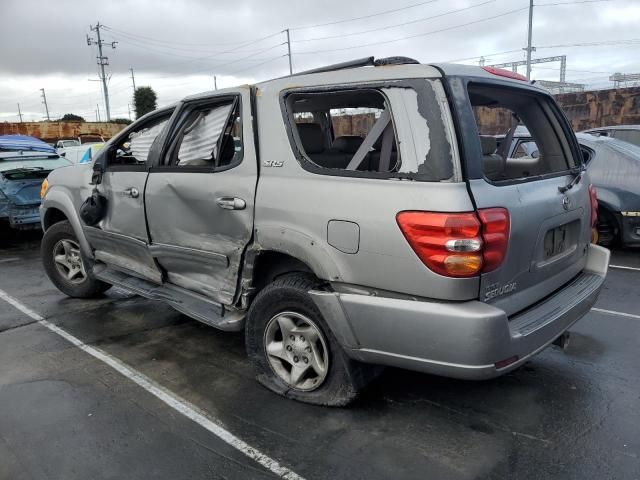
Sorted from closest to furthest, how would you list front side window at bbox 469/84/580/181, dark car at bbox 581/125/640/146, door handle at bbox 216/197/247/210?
door handle at bbox 216/197/247/210 → front side window at bbox 469/84/580/181 → dark car at bbox 581/125/640/146

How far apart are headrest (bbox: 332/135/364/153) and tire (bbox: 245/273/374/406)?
1506 millimetres

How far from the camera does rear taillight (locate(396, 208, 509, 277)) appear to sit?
232 centimetres

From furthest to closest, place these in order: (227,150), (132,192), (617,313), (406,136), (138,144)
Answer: (617,313) < (138,144) < (132,192) < (227,150) < (406,136)

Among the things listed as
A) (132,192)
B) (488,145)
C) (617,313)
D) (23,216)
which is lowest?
(617,313)

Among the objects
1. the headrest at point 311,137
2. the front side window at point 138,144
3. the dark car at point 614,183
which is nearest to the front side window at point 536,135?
the headrest at point 311,137

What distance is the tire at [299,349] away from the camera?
2.87 m

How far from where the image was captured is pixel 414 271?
95.0 inches

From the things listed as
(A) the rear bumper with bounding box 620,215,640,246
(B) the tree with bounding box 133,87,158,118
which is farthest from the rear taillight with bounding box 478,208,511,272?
(B) the tree with bounding box 133,87,158,118

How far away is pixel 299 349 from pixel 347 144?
1.90m

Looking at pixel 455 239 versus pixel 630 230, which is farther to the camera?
pixel 630 230

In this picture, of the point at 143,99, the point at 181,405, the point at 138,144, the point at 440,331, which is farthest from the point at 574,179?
the point at 143,99

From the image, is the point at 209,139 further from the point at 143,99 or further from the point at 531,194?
the point at 143,99

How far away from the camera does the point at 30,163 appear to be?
8.38m

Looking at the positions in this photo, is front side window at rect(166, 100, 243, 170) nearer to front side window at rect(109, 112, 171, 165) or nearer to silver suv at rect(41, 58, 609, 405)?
silver suv at rect(41, 58, 609, 405)
